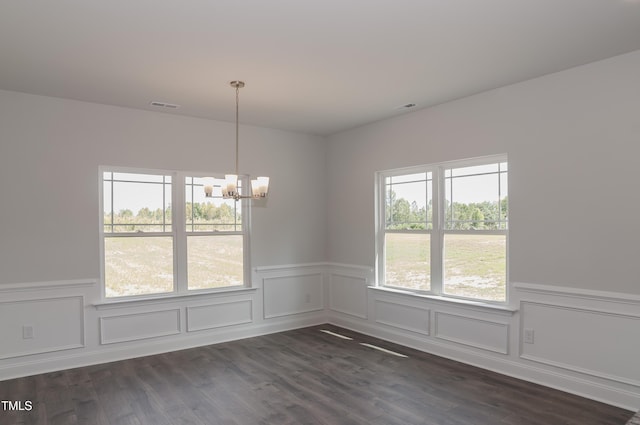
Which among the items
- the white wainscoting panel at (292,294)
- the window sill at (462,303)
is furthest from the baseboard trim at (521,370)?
the white wainscoting panel at (292,294)

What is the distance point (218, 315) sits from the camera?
205 inches

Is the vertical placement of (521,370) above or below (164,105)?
below

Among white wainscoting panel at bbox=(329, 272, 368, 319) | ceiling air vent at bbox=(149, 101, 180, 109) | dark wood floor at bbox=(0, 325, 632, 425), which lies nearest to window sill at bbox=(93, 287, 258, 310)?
dark wood floor at bbox=(0, 325, 632, 425)

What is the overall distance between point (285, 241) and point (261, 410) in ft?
9.18

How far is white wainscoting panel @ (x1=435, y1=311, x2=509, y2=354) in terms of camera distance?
4.01 m

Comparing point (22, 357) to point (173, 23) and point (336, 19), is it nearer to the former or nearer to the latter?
point (173, 23)

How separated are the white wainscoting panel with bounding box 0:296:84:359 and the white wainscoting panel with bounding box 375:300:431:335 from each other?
334cm

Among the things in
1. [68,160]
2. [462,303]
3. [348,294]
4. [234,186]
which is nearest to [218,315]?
[348,294]

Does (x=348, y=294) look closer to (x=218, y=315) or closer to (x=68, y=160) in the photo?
(x=218, y=315)

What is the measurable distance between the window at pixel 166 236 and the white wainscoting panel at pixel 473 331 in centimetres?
255

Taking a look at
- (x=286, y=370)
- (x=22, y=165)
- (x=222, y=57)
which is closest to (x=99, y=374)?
(x=286, y=370)

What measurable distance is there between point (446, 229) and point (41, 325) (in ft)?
13.9

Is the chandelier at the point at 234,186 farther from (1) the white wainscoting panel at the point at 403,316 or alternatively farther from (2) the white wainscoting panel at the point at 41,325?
(1) the white wainscoting panel at the point at 403,316

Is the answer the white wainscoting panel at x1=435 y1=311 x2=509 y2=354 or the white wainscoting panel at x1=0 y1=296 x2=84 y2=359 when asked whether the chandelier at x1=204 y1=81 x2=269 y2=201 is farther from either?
the white wainscoting panel at x1=435 y1=311 x2=509 y2=354
